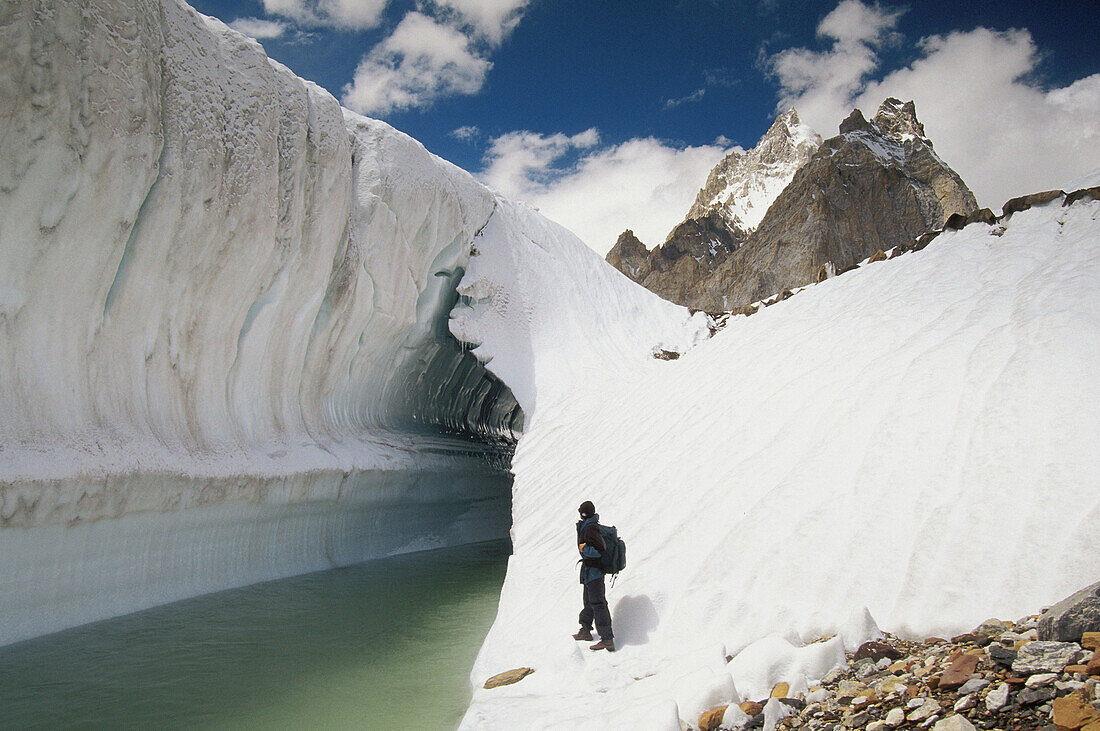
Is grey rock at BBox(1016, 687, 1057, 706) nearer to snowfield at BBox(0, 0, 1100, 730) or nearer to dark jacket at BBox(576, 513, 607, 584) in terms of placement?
snowfield at BBox(0, 0, 1100, 730)

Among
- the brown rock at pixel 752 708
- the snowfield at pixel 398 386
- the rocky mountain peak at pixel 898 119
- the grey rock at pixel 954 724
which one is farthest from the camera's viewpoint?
the rocky mountain peak at pixel 898 119

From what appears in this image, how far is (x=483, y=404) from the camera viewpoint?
13.5 meters

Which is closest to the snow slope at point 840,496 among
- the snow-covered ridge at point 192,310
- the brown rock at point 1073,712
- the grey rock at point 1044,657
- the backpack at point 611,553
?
the backpack at point 611,553

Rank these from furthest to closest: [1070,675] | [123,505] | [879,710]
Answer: [123,505] → [879,710] → [1070,675]

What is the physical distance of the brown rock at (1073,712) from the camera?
188 cm

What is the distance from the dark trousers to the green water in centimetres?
91

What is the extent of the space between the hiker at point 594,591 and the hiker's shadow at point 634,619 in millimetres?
82

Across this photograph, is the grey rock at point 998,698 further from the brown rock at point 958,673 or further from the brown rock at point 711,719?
the brown rock at point 711,719

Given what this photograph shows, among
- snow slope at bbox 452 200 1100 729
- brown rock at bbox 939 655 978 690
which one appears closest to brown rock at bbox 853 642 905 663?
snow slope at bbox 452 200 1100 729

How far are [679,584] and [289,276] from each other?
5.49 meters

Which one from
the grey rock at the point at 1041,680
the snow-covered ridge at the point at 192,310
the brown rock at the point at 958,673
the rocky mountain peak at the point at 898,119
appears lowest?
the brown rock at the point at 958,673

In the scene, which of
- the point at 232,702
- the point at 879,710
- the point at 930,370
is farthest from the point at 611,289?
the point at 879,710

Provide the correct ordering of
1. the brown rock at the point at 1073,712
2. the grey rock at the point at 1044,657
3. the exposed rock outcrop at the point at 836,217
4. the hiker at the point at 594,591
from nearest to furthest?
1. the brown rock at the point at 1073,712
2. the grey rock at the point at 1044,657
3. the hiker at the point at 594,591
4. the exposed rock outcrop at the point at 836,217

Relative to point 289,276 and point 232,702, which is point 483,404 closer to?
point 289,276
